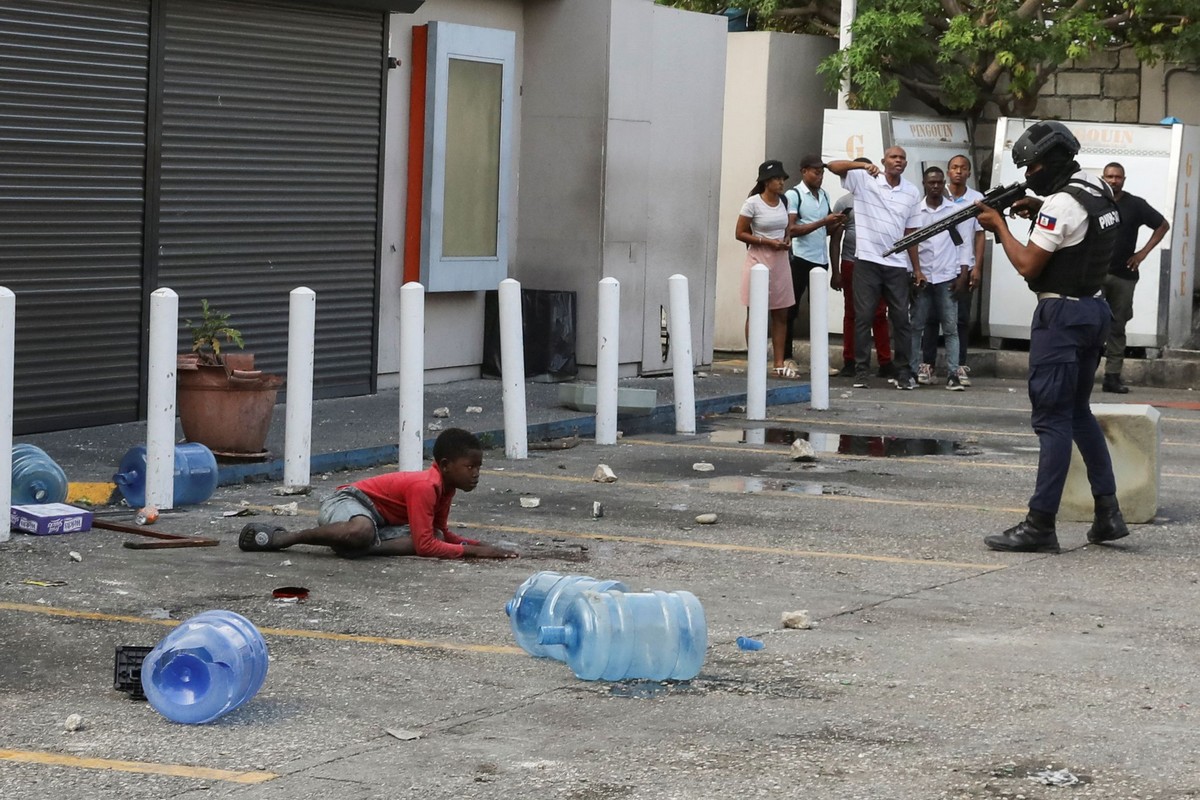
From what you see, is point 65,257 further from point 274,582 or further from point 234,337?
point 274,582

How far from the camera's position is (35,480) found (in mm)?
10188

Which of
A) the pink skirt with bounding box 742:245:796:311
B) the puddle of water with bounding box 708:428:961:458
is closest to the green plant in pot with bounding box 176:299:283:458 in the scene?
the puddle of water with bounding box 708:428:961:458

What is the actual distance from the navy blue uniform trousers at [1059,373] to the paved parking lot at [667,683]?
0.43 m

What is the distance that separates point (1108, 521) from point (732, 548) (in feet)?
6.30

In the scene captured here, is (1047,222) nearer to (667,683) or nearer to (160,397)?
(667,683)

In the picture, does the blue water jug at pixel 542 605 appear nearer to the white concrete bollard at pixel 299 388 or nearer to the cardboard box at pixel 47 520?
the cardboard box at pixel 47 520

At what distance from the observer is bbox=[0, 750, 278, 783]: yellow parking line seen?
5621 mm

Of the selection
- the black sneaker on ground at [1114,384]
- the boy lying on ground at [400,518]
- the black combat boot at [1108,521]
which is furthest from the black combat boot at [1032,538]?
the black sneaker on ground at [1114,384]

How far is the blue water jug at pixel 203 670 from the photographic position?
20.3 feet

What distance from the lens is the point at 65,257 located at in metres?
12.9

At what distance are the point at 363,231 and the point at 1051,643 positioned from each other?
9.09 m

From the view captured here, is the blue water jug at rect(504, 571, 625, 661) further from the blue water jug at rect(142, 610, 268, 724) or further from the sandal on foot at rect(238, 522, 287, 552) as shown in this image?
the sandal on foot at rect(238, 522, 287, 552)

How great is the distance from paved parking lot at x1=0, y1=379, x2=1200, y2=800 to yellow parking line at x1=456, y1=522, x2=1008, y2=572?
3 cm

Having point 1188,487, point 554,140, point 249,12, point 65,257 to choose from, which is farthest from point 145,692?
point 554,140
